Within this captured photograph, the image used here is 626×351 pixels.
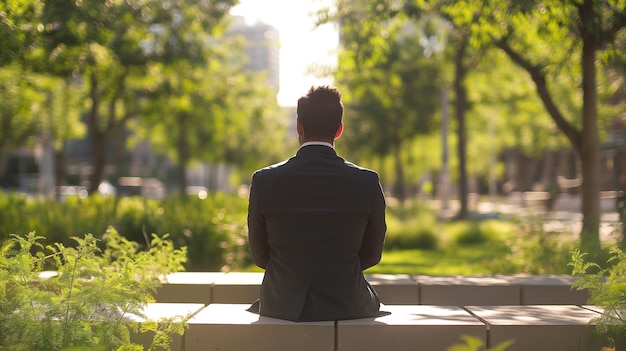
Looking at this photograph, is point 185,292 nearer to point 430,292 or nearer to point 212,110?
point 430,292

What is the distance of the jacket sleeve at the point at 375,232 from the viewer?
11.6ft

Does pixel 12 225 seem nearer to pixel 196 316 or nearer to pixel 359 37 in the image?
pixel 359 37

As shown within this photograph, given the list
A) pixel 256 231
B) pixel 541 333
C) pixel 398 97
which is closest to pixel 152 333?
pixel 256 231

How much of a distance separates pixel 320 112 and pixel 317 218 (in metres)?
0.55

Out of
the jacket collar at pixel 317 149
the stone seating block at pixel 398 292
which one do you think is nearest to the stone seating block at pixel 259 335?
the jacket collar at pixel 317 149

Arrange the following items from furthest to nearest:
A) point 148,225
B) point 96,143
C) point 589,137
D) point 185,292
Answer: point 96,143, point 148,225, point 589,137, point 185,292

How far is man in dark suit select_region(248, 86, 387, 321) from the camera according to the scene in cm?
351

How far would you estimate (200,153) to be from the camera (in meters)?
36.2

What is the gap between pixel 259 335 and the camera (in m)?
3.61

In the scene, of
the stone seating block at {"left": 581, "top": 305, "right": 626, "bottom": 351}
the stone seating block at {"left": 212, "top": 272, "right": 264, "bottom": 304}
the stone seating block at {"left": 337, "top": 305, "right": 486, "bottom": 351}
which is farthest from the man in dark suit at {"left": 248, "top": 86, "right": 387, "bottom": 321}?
the stone seating block at {"left": 212, "top": 272, "right": 264, "bottom": 304}

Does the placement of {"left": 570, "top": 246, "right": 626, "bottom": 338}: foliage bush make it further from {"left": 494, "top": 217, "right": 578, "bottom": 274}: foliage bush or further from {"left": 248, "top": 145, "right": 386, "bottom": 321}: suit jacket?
{"left": 494, "top": 217, "right": 578, "bottom": 274}: foliage bush

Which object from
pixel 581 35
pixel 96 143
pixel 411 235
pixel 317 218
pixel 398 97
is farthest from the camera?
pixel 398 97

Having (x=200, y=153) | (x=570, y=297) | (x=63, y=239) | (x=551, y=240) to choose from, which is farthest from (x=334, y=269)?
(x=200, y=153)

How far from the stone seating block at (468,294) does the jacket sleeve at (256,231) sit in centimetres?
217
